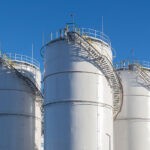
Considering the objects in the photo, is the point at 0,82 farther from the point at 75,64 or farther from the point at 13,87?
the point at 75,64

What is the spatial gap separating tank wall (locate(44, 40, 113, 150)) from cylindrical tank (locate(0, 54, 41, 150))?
180 inches

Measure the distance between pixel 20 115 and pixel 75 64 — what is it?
7.08 m

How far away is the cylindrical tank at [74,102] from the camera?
24.8m

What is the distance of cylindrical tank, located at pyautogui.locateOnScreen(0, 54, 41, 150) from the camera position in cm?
2975

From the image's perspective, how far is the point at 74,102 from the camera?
992 inches

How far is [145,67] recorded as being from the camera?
3294 cm

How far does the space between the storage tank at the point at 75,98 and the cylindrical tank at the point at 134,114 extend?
15.6 feet

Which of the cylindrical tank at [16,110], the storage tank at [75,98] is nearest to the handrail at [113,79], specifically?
the storage tank at [75,98]

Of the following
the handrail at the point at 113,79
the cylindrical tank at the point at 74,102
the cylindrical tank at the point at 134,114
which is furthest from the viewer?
the cylindrical tank at the point at 134,114

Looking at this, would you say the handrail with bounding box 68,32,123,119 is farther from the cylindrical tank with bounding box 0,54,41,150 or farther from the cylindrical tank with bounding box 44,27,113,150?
the cylindrical tank with bounding box 0,54,41,150

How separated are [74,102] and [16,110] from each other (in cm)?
665

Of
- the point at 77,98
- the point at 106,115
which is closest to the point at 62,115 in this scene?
the point at 77,98

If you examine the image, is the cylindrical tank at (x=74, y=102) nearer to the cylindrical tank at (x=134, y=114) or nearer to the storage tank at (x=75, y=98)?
the storage tank at (x=75, y=98)

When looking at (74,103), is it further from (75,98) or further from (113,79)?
(113,79)
